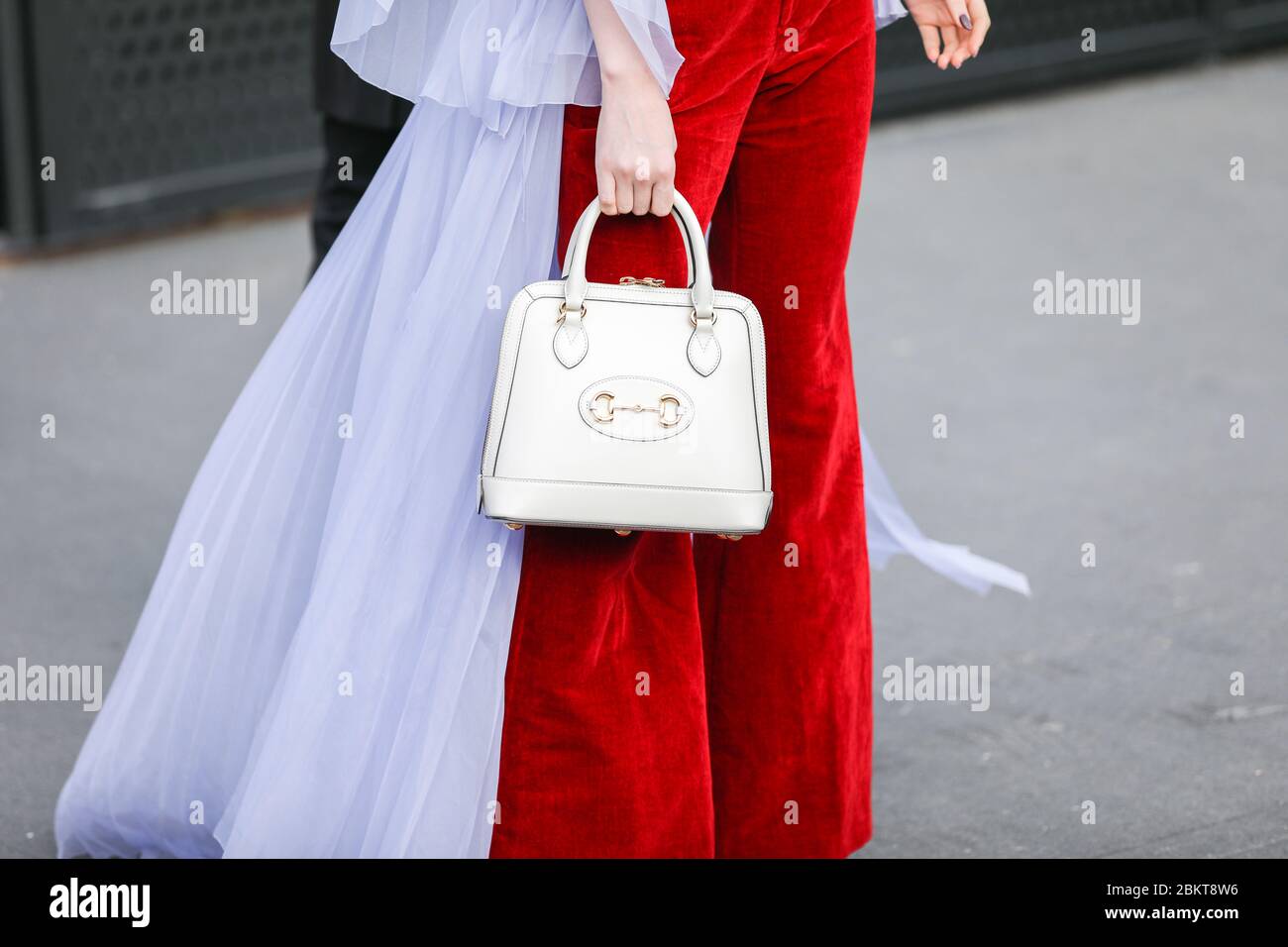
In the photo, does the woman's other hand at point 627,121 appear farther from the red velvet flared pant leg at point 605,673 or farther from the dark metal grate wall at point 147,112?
the dark metal grate wall at point 147,112

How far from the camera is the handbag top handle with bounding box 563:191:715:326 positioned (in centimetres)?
175

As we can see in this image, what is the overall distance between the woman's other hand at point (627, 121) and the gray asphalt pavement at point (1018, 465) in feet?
3.49

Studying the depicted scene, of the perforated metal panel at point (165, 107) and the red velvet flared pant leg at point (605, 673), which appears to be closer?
the red velvet flared pant leg at point (605, 673)

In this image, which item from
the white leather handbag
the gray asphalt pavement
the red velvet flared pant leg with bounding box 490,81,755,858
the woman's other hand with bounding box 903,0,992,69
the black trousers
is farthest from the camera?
the black trousers

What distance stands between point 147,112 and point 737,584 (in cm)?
356

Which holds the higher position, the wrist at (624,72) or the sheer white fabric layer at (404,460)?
the wrist at (624,72)

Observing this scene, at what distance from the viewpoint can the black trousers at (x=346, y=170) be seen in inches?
109

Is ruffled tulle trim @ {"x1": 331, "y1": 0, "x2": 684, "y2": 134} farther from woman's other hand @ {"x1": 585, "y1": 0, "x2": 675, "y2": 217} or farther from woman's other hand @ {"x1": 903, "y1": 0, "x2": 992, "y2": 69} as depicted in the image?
woman's other hand @ {"x1": 903, "y1": 0, "x2": 992, "y2": 69}

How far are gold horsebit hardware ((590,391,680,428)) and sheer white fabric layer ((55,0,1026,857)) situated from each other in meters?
0.22

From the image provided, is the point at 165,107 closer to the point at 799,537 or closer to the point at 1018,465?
the point at 1018,465

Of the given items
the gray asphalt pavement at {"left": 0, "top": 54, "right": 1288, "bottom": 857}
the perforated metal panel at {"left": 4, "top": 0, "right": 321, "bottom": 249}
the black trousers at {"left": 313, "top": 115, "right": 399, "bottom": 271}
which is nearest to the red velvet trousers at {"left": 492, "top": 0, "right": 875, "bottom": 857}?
the gray asphalt pavement at {"left": 0, "top": 54, "right": 1288, "bottom": 857}

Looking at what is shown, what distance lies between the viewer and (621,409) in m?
1.75

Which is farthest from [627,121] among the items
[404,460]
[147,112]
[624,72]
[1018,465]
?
[147,112]

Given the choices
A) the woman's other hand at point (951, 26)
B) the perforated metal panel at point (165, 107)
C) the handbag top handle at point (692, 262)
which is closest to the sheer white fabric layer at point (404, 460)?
the handbag top handle at point (692, 262)
